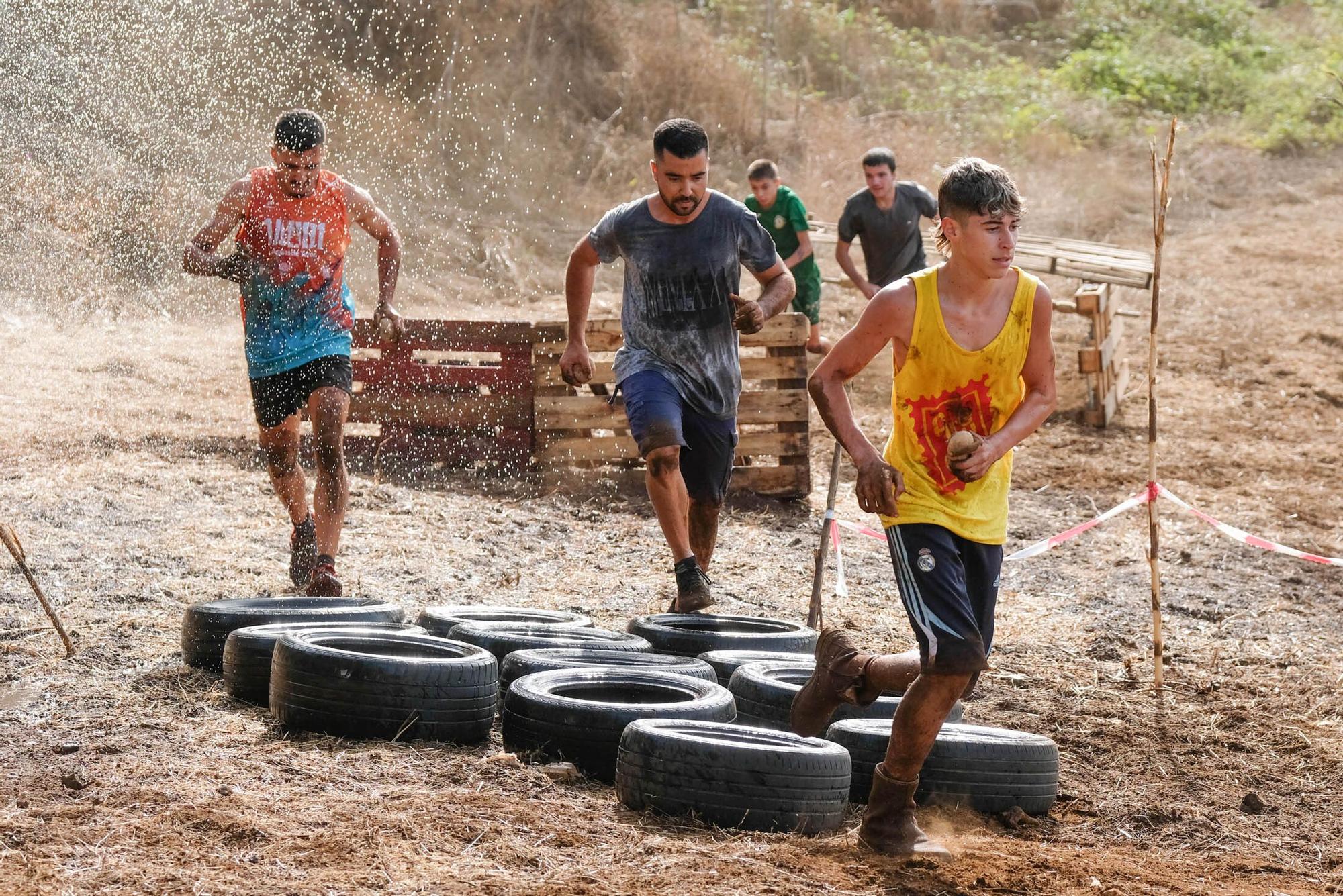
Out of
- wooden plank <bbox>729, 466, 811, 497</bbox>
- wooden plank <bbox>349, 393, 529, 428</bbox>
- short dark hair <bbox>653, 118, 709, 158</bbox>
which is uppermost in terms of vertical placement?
short dark hair <bbox>653, 118, 709, 158</bbox>

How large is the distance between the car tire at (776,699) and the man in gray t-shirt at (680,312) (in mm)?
1067

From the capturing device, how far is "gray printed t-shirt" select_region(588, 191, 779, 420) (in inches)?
263

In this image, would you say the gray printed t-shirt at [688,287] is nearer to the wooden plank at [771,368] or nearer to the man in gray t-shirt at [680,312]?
the man in gray t-shirt at [680,312]

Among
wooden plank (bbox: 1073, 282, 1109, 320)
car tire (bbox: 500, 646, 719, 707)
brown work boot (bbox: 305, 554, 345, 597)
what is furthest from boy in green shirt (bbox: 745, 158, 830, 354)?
car tire (bbox: 500, 646, 719, 707)

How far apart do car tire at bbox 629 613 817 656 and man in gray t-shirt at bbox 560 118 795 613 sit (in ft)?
0.41

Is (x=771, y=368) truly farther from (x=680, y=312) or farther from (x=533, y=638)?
(x=533, y=638)

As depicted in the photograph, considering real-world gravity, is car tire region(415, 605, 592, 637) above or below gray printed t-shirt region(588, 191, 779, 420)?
below

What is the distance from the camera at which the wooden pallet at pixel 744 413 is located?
11.3 metres

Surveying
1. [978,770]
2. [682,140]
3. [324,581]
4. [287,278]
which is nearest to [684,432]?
[682,140]

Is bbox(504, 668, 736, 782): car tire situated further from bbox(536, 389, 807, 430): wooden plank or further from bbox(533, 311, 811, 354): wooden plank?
bbox(533, 311, 811, 354): wooden plank

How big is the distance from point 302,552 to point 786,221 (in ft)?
22.0

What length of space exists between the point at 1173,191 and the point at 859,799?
2362 centimetres

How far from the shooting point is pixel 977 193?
409 cm

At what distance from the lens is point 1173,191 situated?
2631 cm
